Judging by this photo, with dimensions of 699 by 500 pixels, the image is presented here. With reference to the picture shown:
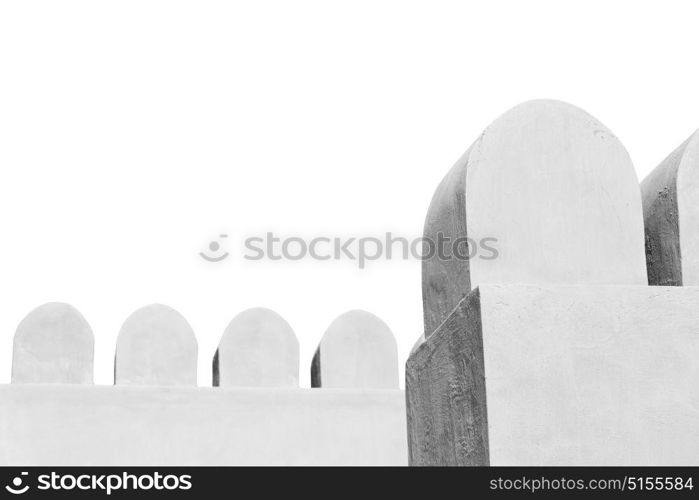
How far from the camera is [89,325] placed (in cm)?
632

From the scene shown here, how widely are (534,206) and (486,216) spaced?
16 cm

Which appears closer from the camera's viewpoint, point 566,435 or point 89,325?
point 566,435

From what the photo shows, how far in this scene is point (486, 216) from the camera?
314cm
